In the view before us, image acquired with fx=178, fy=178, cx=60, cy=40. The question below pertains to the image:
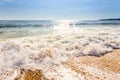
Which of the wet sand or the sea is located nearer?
the wet sand

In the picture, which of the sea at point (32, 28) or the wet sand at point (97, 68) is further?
the sea at point (32, 28)

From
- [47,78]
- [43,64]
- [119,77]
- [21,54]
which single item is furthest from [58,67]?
[119,77]

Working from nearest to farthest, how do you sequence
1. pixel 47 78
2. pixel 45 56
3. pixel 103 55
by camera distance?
pixel 47 78 < pixel 45 56 < pixel 103 55

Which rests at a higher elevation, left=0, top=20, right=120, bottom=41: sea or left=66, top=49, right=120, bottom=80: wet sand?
left=66, top=49, right=120, bottom=80: wet sand

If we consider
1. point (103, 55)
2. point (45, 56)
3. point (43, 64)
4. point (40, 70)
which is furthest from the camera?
point (103, 55)

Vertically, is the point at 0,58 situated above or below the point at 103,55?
above

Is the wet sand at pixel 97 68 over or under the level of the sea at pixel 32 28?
over

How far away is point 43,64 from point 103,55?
137 inches

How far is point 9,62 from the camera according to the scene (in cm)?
601

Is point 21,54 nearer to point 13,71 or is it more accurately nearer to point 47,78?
point 13,71

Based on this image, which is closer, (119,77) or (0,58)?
(119,77)

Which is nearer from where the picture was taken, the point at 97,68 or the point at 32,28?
the point at 97,68

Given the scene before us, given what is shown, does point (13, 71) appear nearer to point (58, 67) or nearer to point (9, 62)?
point (9, 62)

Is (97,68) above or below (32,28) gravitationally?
above
